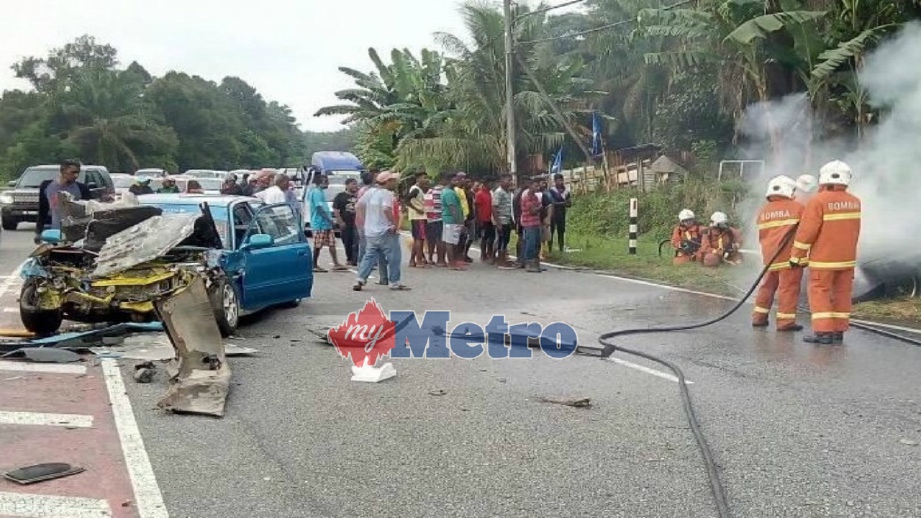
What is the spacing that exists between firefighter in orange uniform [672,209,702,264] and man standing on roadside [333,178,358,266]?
5.66 meters

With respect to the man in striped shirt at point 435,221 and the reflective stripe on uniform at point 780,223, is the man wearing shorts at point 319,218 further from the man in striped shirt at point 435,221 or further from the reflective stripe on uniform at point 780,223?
the reflective stripe on uniform at point 780,223

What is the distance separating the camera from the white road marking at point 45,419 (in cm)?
597

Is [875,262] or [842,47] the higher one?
[842,47]

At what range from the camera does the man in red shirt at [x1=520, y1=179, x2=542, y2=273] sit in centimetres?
1633

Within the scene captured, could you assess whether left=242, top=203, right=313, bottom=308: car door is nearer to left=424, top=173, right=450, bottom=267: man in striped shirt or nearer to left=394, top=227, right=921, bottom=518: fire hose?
left=394, top=227, right=921, bottom=518: fire hose

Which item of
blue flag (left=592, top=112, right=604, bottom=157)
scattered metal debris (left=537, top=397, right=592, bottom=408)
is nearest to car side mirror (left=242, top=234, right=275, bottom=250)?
scattered metal debris (left=537, top=397, right=592, bottom=408)

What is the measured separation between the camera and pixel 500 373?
7.75 meters

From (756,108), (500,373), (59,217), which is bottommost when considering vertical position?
(500,373)

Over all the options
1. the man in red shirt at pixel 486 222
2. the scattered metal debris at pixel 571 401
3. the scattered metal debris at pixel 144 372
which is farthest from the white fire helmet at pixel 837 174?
the man in red shirt at pixel 486 222

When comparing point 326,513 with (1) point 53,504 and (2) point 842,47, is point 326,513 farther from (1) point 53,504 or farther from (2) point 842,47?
(2) point 842,47

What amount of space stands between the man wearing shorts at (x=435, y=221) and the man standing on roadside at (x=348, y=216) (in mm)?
1309

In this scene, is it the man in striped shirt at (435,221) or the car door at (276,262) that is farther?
the man in striped shirt at (435,221)

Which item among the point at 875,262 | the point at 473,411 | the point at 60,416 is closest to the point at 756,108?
the point at 875,262

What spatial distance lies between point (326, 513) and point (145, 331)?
5.12 metres
